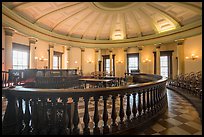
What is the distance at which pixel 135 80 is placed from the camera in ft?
39.5

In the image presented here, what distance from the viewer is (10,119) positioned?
2.23 m

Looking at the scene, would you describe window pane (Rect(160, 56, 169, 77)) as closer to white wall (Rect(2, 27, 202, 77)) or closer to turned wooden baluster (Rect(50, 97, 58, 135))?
white wall (Rect(2, 27, 202, 77))

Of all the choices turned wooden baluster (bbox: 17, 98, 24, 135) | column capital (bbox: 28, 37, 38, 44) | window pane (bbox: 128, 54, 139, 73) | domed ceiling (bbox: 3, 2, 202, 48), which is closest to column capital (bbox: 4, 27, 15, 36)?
domed ceiling (bbox: 3, 2, 202, 48)

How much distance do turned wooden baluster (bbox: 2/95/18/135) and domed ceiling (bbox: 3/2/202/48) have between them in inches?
321

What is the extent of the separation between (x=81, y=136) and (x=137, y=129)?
119cm

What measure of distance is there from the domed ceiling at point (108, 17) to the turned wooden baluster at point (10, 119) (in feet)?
26.7

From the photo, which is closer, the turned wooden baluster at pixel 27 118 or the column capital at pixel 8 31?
the turned wooden baluster at pixel 27 118

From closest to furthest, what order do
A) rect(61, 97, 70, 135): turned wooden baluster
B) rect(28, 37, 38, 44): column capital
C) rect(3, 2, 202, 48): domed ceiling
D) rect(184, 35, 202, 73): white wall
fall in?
rect(61, 97, 70, 135): turned wooden baluster → rect(3, 2, 202, 48): domed ceiling → rect(184, 35, 202, 73): white wall → rect(28, 37, 38, 44): column capital

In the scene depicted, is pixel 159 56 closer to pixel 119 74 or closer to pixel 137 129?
pixel 119 74

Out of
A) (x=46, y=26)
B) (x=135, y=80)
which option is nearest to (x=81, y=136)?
(x=135, y=80)

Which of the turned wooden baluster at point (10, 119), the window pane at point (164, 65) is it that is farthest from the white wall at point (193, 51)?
the turned wooden baluster at point (10, 119)

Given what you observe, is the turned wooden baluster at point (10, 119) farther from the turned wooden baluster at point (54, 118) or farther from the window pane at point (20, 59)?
the window pane at point (20, 59)

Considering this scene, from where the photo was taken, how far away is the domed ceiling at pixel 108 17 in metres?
9.54

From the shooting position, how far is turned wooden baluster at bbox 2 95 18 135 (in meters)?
2.18
